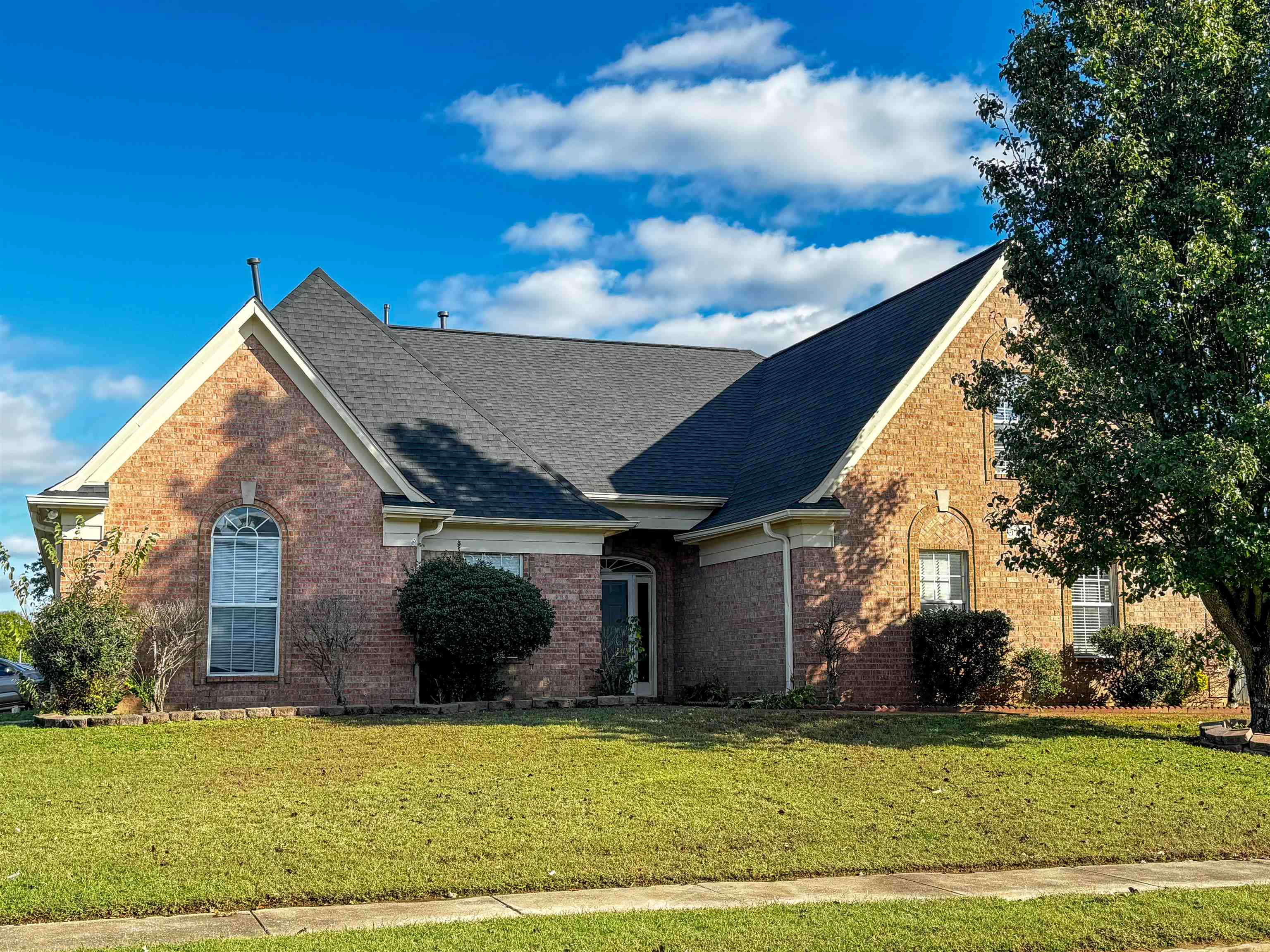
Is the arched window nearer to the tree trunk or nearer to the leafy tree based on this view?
the leafy tree

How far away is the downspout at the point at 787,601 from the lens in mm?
20062

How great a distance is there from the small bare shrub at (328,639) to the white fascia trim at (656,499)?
5.77 meters

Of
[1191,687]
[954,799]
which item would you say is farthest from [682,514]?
[954,799]

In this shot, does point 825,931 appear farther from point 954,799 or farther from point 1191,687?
point 1191,687

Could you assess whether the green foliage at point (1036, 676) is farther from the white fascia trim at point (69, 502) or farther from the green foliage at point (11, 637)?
the green foliage at point (11, 637)

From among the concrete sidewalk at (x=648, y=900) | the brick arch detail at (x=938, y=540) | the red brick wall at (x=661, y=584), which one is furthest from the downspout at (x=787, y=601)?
the concrete sidewalk at (x=648, y=900)

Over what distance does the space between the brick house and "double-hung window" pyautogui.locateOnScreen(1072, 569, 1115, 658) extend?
6 cm

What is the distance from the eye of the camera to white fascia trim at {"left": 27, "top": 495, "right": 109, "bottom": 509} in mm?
17094

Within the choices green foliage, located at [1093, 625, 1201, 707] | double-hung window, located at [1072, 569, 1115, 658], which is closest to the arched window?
double-hung window, located at [1072, 569, 1115, 658]

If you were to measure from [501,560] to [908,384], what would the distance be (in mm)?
7609

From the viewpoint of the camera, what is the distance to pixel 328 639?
18.3 metres

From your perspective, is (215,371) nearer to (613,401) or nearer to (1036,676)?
(613,401)

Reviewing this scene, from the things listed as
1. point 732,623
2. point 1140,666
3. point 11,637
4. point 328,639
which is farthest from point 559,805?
point 11,637

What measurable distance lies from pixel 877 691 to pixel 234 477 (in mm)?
10791
